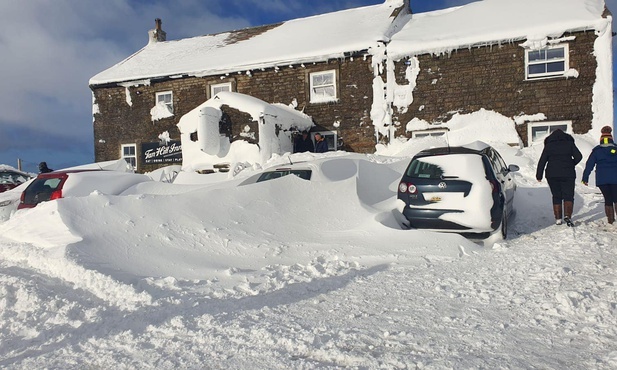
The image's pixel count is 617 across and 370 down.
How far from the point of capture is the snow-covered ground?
2879 mm

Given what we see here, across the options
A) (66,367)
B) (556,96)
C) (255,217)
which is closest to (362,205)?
(255,217)

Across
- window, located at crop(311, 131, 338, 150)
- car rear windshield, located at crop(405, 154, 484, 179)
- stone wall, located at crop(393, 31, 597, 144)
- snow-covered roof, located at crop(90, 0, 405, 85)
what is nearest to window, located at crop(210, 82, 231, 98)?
snow-covered roof, located at crop(90, 0, 405, 85)

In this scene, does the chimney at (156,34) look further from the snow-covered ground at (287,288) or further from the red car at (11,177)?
the snow-covered ground at (287,288)

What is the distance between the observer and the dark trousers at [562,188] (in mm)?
7055

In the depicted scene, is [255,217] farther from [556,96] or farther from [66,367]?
[556,96]

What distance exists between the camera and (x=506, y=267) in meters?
4.80

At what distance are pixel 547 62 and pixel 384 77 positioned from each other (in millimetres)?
5279

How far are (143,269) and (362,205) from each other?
11.5 feet

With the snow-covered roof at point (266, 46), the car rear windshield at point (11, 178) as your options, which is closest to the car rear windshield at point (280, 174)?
the snow-covered roof at point (266, 46)

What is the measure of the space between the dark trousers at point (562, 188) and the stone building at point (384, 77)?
7.30 metres

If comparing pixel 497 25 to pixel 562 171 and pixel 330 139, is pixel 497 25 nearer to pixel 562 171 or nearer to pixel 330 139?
pixel 330 139

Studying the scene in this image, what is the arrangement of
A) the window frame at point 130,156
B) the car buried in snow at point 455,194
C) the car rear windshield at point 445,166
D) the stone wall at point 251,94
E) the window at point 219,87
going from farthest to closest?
the window frame at point 130,156 < the window at point 219,87 < the stone wall at point 251,94 < the car rear windshield at point 445,166 < the car buried in snow at point 455,194

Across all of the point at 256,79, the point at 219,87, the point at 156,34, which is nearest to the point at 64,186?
the point at 256,79

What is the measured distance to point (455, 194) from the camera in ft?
20.5
